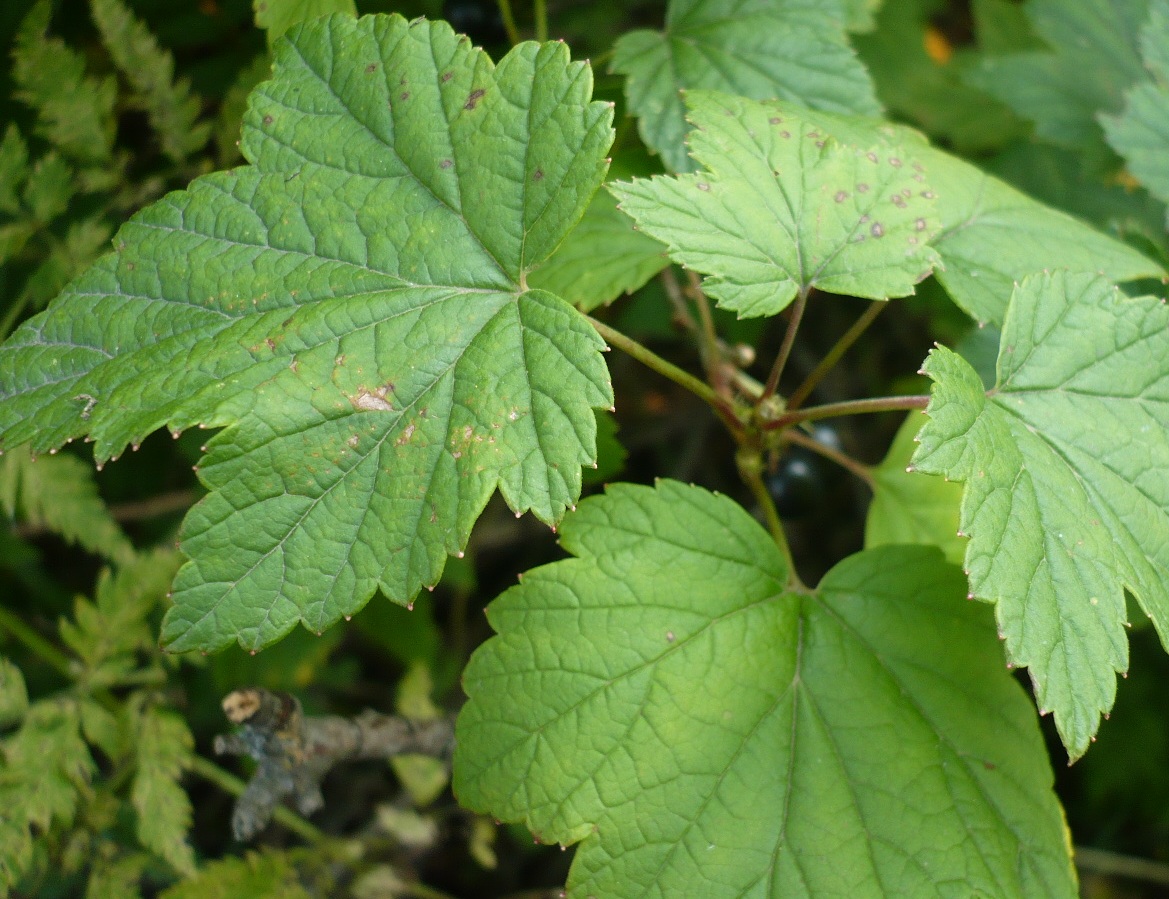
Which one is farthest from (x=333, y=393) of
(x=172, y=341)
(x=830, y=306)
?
(x=830, y=306)

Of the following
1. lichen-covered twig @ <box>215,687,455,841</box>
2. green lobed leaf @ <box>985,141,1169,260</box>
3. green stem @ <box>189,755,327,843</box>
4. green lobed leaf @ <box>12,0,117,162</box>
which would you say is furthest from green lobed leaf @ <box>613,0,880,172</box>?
green stem @ <box>189,755,327,843</box>

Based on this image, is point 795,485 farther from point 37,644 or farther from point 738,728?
point 37,644

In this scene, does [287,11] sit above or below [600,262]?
above

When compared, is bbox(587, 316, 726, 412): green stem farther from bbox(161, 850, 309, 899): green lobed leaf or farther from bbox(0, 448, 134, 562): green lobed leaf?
bbox(161, 850, 309, 899): green lobed leaf

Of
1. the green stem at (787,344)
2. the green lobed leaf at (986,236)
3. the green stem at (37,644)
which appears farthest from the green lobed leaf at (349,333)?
the green stem at (37,644)

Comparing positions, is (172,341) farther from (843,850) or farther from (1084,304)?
(1084,304)

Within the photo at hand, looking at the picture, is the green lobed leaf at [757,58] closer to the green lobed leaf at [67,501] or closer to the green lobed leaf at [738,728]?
the green lobed leaf at [738,728]

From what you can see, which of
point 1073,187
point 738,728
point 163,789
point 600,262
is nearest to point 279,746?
point 163,789
